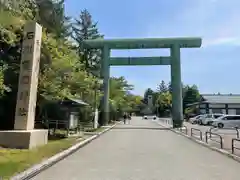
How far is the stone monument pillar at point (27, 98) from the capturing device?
1403 centimetres

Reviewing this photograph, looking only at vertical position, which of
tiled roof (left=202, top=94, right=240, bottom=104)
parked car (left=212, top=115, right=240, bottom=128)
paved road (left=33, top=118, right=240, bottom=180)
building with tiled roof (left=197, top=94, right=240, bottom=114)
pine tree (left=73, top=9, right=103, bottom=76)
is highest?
pine tree (left=73, top=9, right=103, bottom=76)

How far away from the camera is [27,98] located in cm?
1501

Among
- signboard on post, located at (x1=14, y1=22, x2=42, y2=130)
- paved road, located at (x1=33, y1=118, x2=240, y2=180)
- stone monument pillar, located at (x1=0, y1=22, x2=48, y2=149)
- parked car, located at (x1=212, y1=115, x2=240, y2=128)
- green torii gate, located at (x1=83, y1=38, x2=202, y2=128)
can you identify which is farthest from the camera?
parked car, located at (x1=212, y1=115, x2=240, y2=128)

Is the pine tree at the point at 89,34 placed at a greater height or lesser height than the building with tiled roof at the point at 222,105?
greater

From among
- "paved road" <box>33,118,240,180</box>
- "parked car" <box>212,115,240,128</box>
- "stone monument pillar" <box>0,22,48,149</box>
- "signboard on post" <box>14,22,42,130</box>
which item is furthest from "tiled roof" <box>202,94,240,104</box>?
"paved road" <box>33,118,240,180</box>

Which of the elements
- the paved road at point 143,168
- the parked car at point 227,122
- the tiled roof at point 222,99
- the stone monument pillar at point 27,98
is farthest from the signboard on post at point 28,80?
the tiled roof at point 222,99

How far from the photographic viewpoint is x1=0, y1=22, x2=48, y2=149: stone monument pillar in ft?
46.0

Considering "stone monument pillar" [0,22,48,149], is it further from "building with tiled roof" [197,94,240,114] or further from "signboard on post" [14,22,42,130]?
"building with tiled roof" [197,94,240,114]

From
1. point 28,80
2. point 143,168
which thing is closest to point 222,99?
point 28,80

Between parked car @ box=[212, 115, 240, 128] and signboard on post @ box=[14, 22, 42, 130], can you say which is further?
parked car @ box=[212, 115, 240, 128]

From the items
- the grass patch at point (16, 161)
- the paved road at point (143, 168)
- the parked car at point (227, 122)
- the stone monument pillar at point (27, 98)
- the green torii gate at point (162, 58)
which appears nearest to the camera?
the grass patch at point (16, 161)

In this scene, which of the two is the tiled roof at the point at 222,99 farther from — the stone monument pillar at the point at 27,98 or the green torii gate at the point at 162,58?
the stone monument pillar at the point at 27,98

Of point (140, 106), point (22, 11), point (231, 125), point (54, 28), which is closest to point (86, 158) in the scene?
point (22, 11)

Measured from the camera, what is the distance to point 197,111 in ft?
257
